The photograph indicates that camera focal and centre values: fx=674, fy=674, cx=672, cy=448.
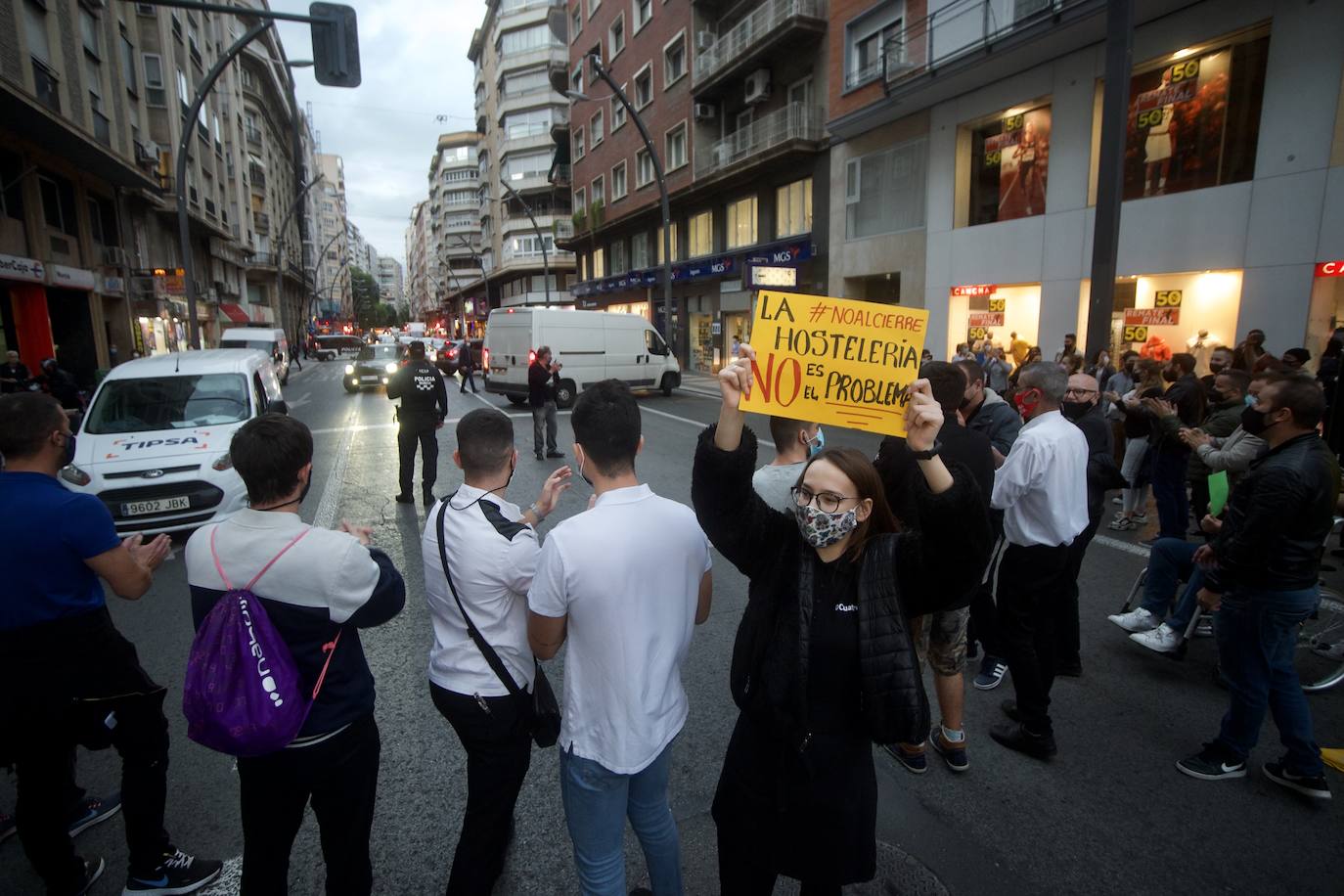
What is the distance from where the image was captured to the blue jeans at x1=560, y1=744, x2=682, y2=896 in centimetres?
200

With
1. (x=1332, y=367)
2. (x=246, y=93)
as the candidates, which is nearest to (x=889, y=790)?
(x=1332, y=367)

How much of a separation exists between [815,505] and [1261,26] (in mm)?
13873

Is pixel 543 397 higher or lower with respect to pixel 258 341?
lower

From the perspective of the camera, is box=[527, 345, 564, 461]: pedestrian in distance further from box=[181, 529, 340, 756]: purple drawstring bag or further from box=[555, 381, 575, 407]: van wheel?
box=[181, 529, 340, 756]: purple drawstring bag

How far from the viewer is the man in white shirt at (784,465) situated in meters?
2.98

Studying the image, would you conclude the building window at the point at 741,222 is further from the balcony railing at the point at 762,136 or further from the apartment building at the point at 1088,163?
the apartment building at the point at 1088,163

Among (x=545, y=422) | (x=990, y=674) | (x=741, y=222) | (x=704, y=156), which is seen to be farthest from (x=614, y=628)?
(x=704, y=156)

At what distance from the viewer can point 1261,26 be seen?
10.4 meters

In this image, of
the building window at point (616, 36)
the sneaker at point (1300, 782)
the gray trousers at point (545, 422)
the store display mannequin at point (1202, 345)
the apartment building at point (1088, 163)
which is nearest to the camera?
the sneaker at point (1300, 782)

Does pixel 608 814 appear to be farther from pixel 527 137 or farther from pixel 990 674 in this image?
pixel 527 137

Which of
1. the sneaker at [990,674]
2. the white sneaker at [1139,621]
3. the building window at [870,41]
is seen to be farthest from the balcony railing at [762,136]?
the sneaker at [990,674]

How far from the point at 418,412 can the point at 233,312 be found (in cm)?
3751

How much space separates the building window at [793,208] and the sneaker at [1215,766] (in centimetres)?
2039

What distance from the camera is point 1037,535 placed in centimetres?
345
